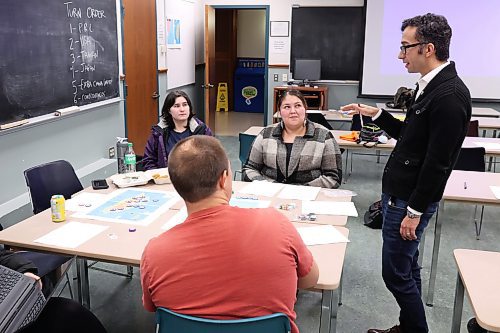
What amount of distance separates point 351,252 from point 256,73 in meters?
7.43

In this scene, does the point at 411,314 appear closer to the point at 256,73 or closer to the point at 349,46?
the point at 349,46

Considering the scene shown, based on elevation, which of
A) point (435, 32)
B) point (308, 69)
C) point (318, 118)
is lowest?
point (318, 118)

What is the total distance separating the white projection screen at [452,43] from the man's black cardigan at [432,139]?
16.5ft

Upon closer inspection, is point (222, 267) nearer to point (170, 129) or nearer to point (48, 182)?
point (48, 182)

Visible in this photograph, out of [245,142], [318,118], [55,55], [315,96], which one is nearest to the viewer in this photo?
[55,55]

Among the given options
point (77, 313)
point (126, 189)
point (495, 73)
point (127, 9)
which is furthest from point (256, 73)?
point (77, 313)

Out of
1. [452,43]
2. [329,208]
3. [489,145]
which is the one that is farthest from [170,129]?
[452,43]

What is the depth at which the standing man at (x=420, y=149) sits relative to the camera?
6.17 feet

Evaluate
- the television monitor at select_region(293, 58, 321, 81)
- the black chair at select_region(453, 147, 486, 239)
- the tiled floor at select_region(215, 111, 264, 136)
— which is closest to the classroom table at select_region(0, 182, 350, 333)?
the black chair at select_region(453, 147, 486, 239)

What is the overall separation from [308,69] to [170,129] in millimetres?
4262

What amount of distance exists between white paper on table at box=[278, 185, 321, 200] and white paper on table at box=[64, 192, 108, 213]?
0.95 metres

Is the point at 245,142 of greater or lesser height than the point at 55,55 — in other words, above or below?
below

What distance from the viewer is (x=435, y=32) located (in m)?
1.90

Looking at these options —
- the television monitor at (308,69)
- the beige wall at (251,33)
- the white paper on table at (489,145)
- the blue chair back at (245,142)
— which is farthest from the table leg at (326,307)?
the beige wall at (251,33)
